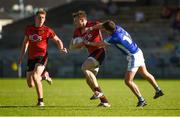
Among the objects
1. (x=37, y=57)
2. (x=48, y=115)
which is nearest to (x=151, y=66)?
(x=37, y=57)

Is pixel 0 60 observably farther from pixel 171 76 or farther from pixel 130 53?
pixel 130 53

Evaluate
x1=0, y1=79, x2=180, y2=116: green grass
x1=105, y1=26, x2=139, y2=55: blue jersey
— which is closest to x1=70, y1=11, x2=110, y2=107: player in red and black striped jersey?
x1=0, y1=79, x2=180, y2=116: green grass

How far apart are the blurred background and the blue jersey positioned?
22.8 m

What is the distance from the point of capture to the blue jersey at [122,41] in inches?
709

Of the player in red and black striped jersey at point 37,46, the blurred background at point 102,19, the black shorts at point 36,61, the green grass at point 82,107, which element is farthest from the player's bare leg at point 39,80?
the blurred background at point 102,19

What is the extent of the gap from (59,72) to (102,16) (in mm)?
5803

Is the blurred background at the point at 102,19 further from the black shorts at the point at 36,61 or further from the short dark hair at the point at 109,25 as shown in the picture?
the short dark hair at the point at 109,25

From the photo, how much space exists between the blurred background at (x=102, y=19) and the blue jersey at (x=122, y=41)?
74.9 ft

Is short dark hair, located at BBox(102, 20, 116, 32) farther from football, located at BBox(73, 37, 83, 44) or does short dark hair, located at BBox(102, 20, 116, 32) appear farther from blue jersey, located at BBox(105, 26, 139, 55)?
football, located at BBox(73, 37, 83, 44)

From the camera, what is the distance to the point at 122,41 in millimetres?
18125

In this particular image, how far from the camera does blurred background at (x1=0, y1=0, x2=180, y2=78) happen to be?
42.1 meters

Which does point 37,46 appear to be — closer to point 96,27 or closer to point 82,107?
point 96,27

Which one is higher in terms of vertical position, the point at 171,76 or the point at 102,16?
the point at 102,16

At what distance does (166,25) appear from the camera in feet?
150
